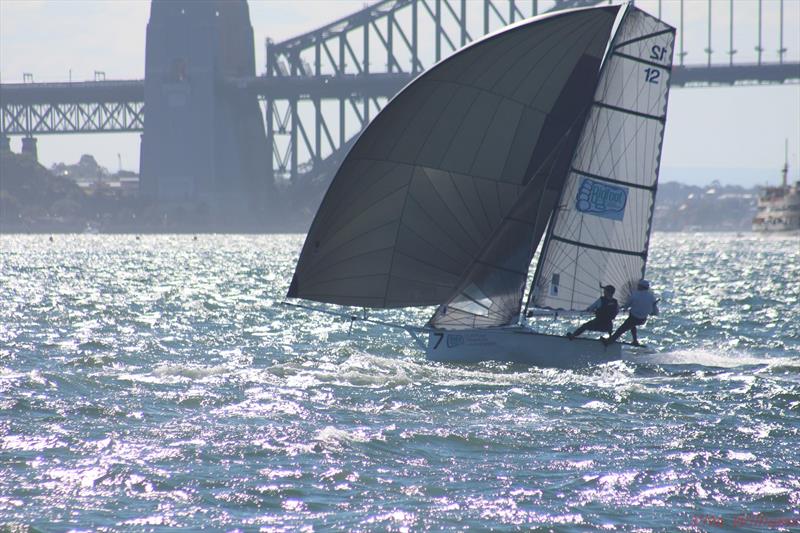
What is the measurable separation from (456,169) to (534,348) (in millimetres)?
2169

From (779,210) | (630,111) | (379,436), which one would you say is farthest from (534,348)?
(779,210)

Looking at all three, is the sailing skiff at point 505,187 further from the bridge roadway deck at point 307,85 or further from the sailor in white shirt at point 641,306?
the bridge roadway deck at point 307,85

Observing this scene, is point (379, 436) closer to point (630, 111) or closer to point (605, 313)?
point (605, 313)

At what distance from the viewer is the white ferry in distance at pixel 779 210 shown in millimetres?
105812

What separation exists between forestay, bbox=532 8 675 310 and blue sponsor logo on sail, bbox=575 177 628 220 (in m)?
0.01

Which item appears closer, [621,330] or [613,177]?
[621,330]

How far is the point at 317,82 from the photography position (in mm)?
98125

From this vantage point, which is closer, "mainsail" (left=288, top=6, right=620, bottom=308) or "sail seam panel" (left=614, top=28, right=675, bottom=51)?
"mainsail" (left=288, top=6, right=620, bottom=308)

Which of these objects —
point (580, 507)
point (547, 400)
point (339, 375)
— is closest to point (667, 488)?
point (580, 507)

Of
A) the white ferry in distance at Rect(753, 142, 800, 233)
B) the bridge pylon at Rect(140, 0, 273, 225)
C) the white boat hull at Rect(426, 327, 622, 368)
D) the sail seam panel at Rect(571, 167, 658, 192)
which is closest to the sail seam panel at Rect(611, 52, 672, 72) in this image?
the sail seam panel at Rect(571, 167, 658, 192)

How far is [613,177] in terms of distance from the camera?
15008 millimetres

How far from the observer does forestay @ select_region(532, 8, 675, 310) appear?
1479 centimetres

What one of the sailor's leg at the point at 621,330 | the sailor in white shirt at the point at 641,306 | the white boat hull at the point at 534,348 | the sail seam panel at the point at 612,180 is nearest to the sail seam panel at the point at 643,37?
the sail seam panel at the point at 612,180

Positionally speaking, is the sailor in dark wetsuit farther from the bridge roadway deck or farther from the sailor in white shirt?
the bridge roadway deck
